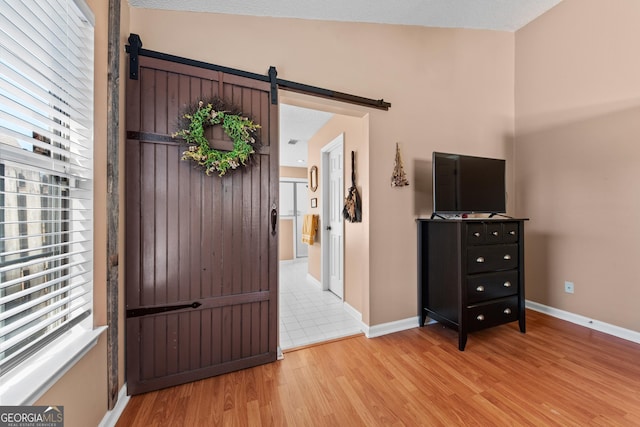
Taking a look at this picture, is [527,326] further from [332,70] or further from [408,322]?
[332,70]

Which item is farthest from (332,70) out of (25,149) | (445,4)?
(25,149)

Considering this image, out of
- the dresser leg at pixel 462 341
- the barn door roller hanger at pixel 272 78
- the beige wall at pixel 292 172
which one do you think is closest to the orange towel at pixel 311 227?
the barn door roller hanger at pixel 272 78

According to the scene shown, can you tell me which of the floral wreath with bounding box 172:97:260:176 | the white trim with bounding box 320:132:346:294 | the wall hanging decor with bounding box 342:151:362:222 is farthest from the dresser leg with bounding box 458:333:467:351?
the floral wreath with bounding box 172:97:260:176

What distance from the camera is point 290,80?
2.06 m

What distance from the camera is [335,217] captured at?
358cm

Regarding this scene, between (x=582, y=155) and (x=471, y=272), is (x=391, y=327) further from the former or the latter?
(x=582, y=155)

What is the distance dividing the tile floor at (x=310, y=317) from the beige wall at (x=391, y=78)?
43 centimetres

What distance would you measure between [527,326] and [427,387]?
5.26ft

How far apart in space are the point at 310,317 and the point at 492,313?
177cm

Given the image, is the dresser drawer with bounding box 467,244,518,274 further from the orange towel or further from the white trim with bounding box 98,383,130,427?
the white trim with bounding box 98,383,130,427

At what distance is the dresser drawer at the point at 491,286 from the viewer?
7.01 feet

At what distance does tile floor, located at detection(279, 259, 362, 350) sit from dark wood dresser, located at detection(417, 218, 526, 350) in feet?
2.81

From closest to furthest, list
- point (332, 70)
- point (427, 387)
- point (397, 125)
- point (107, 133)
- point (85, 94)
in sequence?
point (85, 94) → point (107, 133) → point (427, 387) → point (332, 70) → point (397, 125)

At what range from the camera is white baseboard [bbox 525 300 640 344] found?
7.24 feet
